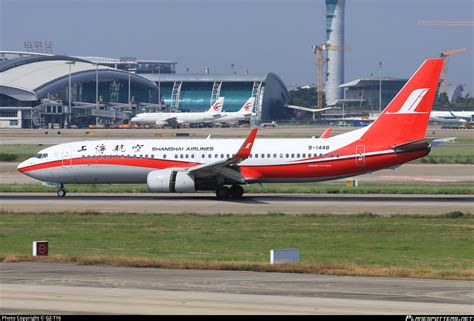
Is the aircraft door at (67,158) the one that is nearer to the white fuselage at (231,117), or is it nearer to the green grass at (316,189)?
the green grass at (316,189)

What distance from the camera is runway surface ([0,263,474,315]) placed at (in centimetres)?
1962

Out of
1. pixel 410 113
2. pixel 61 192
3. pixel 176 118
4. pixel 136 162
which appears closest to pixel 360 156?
pixel 410 113

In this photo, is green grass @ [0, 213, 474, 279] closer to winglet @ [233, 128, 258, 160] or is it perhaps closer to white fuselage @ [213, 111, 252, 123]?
winglet @ [233, 128, 258, 160]

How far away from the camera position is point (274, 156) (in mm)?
51969

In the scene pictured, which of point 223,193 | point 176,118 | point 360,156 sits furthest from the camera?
point 176,118

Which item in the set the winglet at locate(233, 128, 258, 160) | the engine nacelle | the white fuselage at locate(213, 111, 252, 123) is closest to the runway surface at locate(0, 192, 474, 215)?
the engine nacelle

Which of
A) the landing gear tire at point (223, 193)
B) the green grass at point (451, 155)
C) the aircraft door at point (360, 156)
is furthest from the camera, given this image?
the green grass at point (451, 155)

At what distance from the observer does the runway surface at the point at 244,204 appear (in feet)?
151

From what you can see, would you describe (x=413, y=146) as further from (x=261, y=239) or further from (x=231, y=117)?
(x=231, y=117)

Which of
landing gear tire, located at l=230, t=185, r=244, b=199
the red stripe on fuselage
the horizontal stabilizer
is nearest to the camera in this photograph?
the horizontal stabilizer

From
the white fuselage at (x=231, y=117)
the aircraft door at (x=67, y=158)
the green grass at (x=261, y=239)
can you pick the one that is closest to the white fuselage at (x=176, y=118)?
the white fuselage at (x=231, y=117)

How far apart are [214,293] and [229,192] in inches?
1206

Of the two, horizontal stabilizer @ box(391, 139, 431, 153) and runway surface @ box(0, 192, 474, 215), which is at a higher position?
horizontal stabilizer @ box(391, 139, 431, 153)

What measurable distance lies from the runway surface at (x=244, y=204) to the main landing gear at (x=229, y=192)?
420 millimetres
